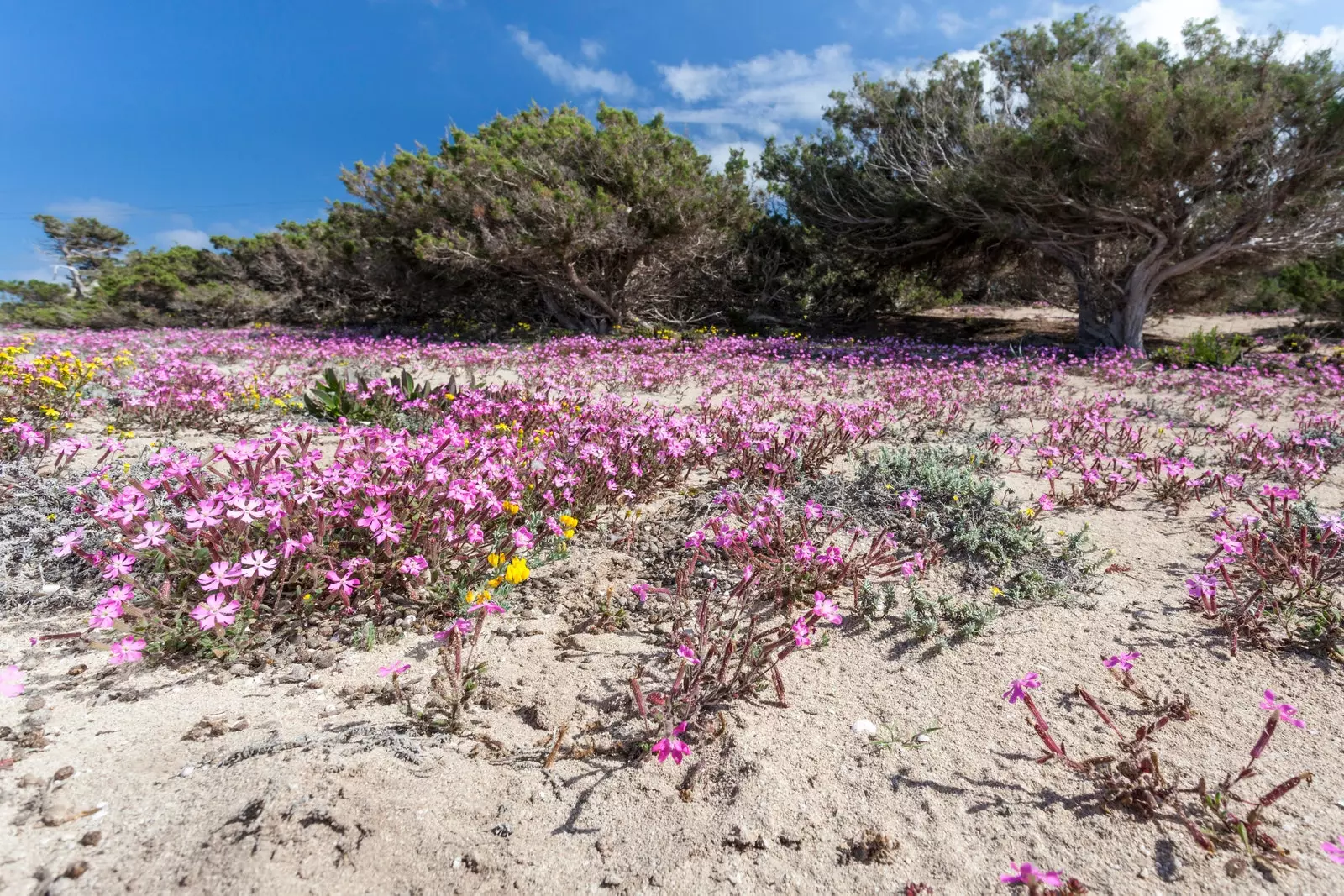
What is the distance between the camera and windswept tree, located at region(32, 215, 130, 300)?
41188mm

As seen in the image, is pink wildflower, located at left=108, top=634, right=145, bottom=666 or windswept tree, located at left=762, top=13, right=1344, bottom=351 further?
windswept tree, located at left=762, top=13, right=1344, bottom=351

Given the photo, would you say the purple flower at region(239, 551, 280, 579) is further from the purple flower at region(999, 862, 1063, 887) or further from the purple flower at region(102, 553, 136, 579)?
the purple flower at region(999, 862, 1063, 887)

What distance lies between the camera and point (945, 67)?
1555 cm

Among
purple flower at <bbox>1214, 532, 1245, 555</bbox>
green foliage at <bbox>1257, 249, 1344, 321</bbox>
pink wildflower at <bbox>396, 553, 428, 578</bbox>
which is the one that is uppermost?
green foliage at <bbox>1257, 249, 1344, 321</bbox>

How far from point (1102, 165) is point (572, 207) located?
10.2m

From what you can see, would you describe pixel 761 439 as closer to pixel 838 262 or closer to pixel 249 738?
pixel 249 738

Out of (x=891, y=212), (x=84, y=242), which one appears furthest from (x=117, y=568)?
(x=84, y=242)

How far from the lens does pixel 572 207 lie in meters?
13.4

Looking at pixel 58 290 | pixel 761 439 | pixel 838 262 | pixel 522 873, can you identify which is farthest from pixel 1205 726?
pixel 58 290

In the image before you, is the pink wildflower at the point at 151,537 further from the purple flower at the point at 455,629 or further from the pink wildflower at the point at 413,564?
the purple flower at the point at 455,629

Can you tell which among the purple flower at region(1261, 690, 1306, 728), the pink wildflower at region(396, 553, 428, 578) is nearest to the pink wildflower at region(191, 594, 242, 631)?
the pink wildflower at region(396, 553, 428, 578)

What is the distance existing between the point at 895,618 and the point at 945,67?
17.6 meters

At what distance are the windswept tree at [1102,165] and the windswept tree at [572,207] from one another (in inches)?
146

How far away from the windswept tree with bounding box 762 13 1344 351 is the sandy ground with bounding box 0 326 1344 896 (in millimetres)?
11435
